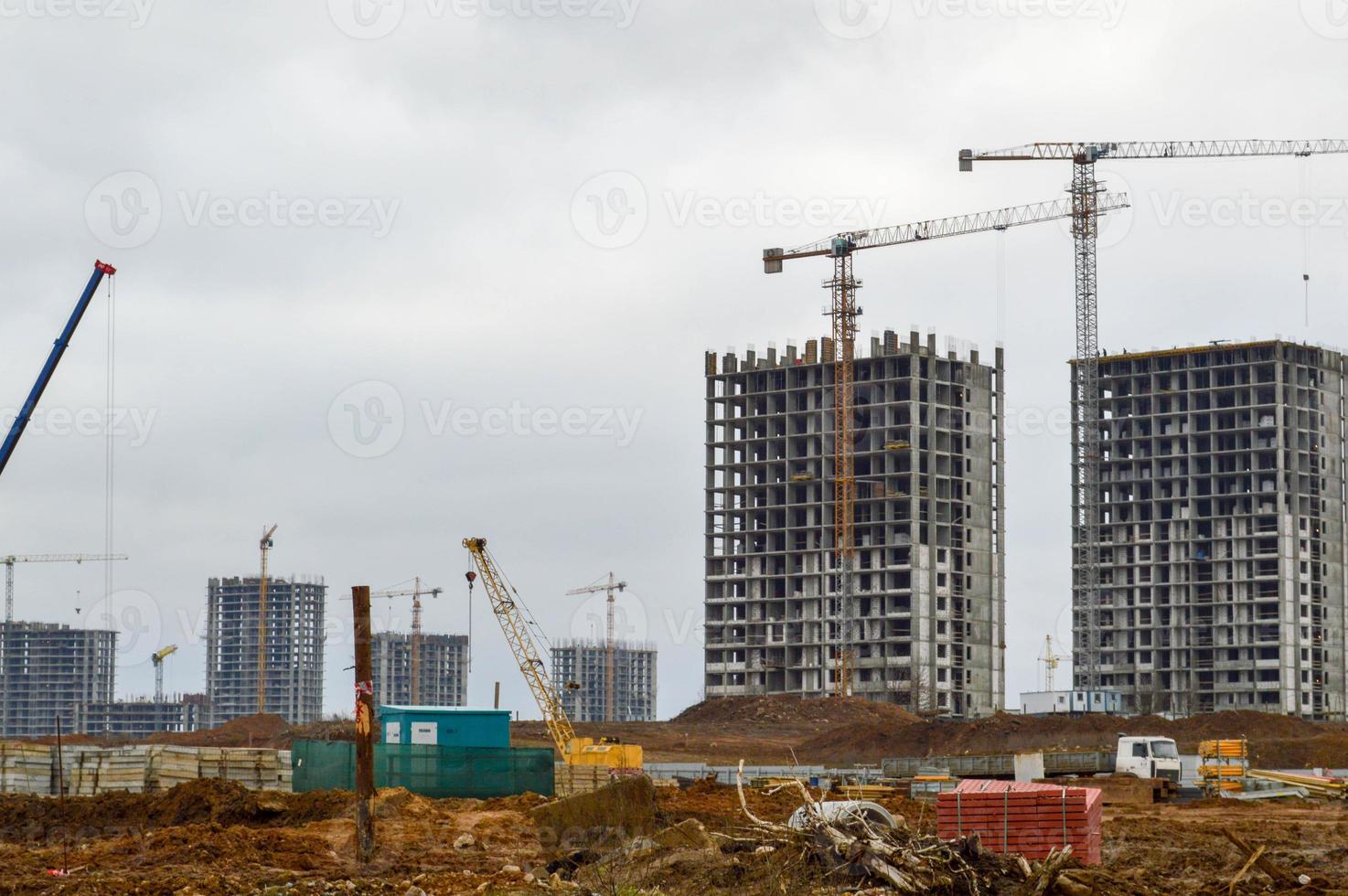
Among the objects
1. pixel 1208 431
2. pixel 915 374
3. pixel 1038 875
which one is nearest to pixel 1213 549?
pixel 1208 431

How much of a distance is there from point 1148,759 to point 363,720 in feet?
105

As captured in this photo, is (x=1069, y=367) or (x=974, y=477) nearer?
(x=974, y=477)

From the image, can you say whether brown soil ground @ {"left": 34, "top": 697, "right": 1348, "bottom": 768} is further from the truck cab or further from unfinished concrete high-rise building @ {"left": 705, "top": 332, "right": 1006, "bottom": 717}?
the truck cab

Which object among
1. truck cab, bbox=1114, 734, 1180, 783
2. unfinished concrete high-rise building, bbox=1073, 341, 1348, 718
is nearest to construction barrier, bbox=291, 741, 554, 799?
truck cab, bbox=1114, 734, 1180, 783

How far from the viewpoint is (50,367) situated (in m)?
62.6

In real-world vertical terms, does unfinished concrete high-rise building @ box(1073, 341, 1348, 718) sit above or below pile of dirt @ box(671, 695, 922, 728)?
above

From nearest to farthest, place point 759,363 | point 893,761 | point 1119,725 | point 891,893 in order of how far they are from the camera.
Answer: point 891,893 < point 893,761 < point 1119,725 < point 759,363

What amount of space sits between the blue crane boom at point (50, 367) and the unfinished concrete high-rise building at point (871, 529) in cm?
7398

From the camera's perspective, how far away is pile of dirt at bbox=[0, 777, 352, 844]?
39469mm

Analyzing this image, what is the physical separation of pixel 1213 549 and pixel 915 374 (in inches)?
1186

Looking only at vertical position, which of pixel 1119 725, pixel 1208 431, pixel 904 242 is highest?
pixel 904 242

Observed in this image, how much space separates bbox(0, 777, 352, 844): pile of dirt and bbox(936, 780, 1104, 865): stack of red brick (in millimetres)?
16841

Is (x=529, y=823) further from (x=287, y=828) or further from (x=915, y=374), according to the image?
(x=915, y=374)

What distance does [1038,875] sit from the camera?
22797 millimetres
